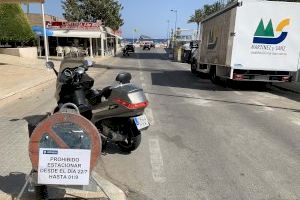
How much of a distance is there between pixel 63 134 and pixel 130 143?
2440mm

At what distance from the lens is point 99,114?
6.09 metres

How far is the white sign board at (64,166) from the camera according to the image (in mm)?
3947

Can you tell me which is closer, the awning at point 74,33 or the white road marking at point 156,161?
the white road marking at point 156,161

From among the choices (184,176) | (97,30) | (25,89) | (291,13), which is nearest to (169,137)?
(184,176)

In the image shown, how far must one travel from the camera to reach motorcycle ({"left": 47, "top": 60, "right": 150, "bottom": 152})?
18.9 ft

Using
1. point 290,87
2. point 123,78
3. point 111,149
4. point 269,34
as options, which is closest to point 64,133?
point 123,78

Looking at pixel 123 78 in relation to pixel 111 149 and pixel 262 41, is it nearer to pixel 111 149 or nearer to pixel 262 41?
pixel 111 149

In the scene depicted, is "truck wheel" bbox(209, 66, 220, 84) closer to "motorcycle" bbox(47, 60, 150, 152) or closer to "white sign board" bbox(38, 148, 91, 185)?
"motorcycle" bbox(47, 60, 150, 152)

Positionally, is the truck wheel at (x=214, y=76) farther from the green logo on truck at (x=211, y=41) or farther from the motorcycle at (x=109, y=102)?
the motorcycle at (x=109, y=102)

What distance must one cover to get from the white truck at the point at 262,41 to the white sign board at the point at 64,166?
11.5m

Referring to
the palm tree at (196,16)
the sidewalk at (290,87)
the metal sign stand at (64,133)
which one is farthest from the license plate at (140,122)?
the palm tree at (196,16)

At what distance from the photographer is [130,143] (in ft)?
20.6

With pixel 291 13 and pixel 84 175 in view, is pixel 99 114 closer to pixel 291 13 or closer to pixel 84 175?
pixel 84 175

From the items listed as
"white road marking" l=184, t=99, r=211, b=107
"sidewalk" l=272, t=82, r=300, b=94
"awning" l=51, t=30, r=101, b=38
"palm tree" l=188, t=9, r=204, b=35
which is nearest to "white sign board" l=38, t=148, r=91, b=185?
"white road marking" l=184, t=99, r=211, b=107
